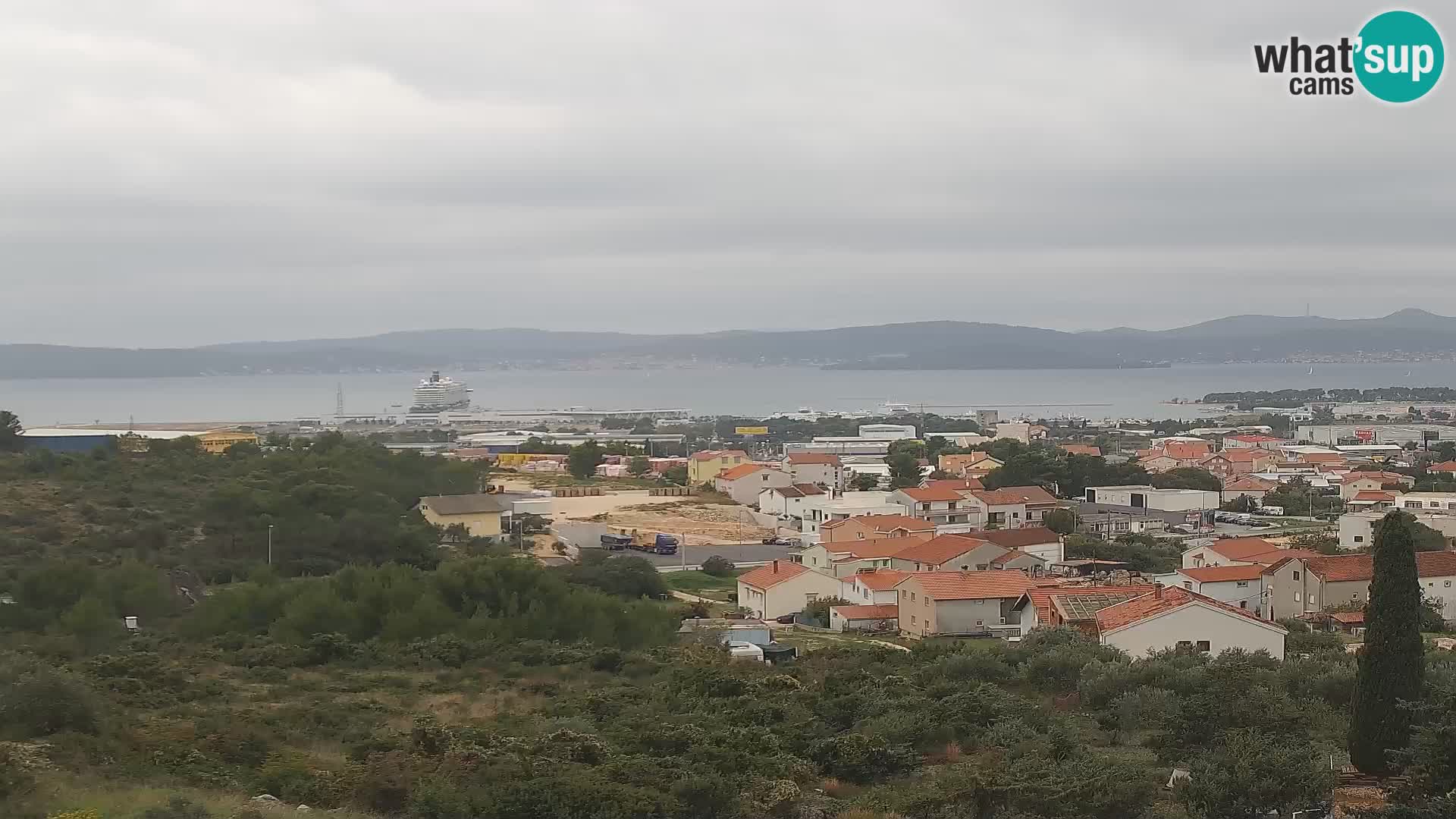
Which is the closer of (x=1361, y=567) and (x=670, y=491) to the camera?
(x=1361, y=567)

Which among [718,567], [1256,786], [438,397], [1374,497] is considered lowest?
[718,567]

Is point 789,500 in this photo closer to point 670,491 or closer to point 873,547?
point 670,491

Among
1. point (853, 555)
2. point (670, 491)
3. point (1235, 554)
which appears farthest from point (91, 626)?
point (670, 491)

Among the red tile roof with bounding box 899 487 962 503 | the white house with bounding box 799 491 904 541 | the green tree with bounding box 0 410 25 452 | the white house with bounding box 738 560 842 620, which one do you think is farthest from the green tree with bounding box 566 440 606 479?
the white house with bounding box 738 560 842 620

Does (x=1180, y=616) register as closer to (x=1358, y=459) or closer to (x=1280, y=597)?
(x=1280, y=597)

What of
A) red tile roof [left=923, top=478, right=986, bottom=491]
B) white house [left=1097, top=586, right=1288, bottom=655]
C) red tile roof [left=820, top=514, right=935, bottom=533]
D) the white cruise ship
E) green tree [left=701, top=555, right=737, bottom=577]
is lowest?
green tree [left=701, top=555, right=737, bottom=577]

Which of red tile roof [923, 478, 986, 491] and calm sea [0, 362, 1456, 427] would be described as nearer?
red tile roof [923, 478, 986, 491]

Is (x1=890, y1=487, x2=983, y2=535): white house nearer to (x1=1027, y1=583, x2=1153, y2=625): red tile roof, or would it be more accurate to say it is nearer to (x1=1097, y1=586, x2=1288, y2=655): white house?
(x1=1027, y1=583, x2=1153, y2=625): red tile roof
